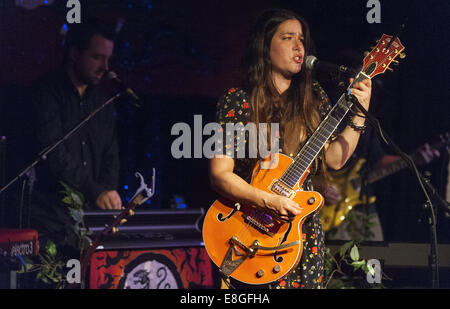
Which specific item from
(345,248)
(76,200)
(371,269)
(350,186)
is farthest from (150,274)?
(350,186)

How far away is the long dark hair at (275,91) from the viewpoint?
8.90ft

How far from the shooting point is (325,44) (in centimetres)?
432

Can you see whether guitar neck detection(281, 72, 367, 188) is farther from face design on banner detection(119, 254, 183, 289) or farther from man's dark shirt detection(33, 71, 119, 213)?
man's dark shirt detection(33, 71, 119, 213)

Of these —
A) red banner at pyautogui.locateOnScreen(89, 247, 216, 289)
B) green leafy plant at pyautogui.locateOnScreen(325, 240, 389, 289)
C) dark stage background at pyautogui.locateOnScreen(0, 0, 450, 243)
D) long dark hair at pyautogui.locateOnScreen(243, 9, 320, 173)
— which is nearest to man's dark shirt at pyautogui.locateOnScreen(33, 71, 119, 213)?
dark stage background at pyautogui.locateOnScreen(0, 0, 450, 243)

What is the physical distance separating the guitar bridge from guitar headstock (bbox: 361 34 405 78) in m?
0.66

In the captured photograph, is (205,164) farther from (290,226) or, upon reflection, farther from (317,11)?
(290,226)

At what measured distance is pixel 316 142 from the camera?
261cm

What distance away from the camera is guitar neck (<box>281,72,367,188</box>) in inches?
101

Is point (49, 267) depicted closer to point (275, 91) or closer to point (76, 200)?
point (76, 200)

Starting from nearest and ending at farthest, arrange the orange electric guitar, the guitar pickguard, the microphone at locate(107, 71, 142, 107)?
the orange electric guitar
the guitar pickguard
the microphone at locate(107, 71, 142, 107)

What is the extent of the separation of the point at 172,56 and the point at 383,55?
1.92m
